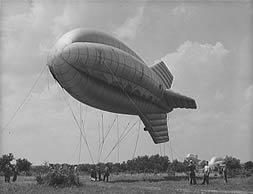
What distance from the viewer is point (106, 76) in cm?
3141

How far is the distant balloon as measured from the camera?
29.1m

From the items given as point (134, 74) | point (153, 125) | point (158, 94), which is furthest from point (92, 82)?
point (153, 125)

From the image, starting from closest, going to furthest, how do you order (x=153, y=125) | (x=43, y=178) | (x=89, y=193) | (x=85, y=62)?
(x=89, y=193)
(x=43, y=178)
(x=85, y=62)
(x=153, y=125)

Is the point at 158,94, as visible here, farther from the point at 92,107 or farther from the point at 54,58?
the point at 54,58

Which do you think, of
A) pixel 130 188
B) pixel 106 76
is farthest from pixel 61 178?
pixel 106 76

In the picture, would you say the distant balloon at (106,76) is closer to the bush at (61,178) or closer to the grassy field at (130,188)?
the bush at (61,178)

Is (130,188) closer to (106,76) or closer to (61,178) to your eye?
(61,178)

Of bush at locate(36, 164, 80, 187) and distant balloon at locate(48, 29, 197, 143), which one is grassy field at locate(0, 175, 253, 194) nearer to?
bush at locate(36, 164, 80, 187)

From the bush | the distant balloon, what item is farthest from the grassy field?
the distant balloon

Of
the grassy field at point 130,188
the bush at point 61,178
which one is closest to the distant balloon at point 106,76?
the bush at point 61,178

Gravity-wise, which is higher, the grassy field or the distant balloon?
the distant balloon

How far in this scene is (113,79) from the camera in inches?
1261

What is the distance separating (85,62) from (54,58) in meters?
2.58

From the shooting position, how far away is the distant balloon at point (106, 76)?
1146 inches
